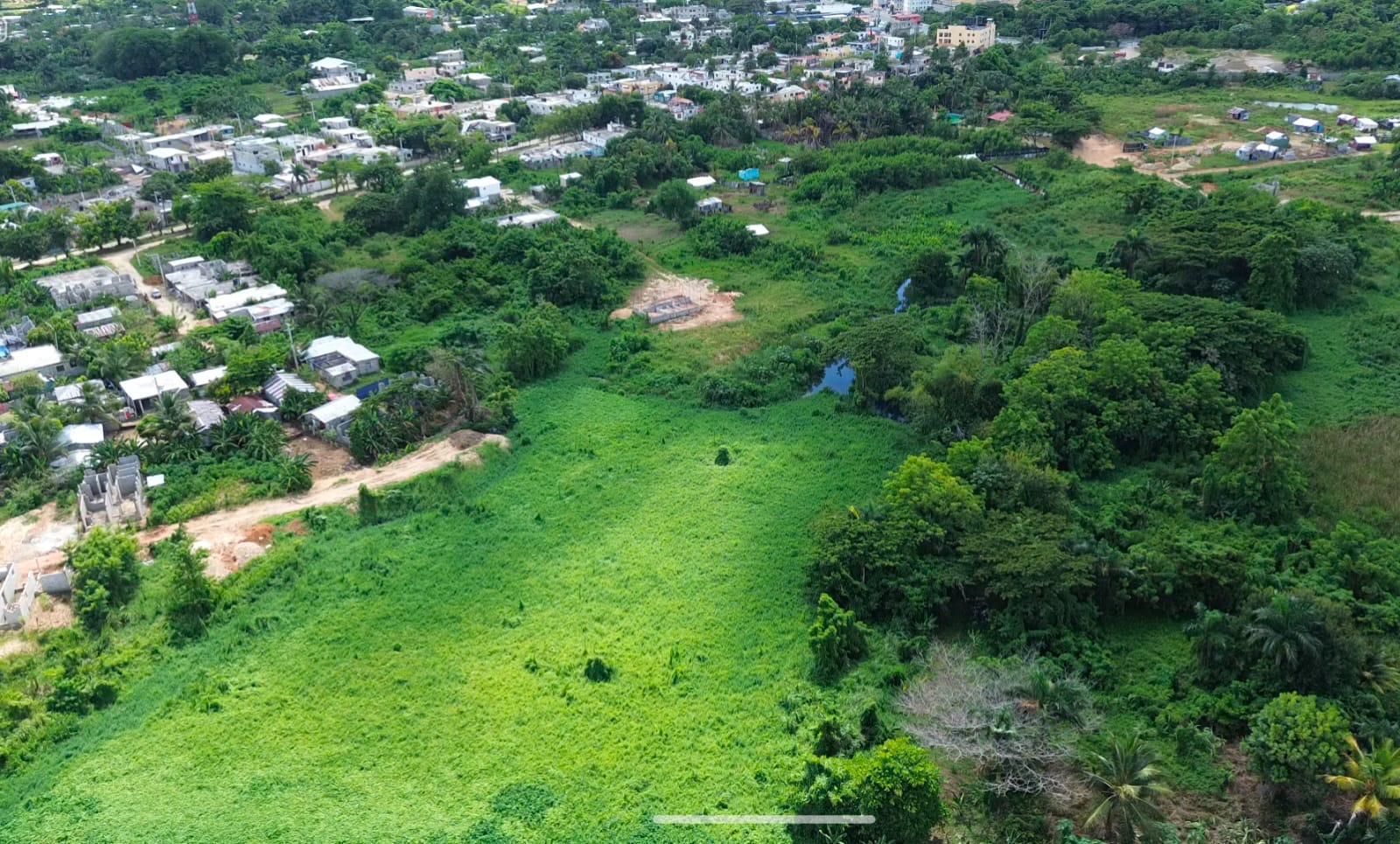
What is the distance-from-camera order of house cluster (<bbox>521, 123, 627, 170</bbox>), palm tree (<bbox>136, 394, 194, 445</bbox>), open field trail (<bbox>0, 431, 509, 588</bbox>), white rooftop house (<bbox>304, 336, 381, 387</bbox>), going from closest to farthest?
open field trail (<bbox>0, 431, 509, 588</bbox>)
palm tree (<bbox>136, 394, 194, 445</bbox>)
white rooftop house (<bbox>304, 336, 381, 387</bbox>)
house cluster (<bbox>521, 123, 627, 170</bbox>)

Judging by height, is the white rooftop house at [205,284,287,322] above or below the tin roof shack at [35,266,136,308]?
below

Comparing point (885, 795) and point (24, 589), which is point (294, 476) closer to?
point (24, 589)

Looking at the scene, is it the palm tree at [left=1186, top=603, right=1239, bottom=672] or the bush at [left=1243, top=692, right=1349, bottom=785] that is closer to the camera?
the bush at [left=1243, top=692, right=1349, bottom=785]

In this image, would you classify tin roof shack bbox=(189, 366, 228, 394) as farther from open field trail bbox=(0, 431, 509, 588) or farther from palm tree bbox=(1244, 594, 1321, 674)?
palm tree bbox=(1244, 594, 1321, 674)

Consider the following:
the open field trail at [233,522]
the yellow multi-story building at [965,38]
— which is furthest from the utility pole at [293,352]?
the yellow multi-story building at [965,38]

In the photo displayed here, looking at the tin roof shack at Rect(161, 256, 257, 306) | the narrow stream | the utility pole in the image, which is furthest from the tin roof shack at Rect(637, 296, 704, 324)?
the tin roof shack at Rect(161, 256, 257, 306)

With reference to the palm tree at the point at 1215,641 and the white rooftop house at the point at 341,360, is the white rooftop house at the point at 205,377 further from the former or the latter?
the palm tree at the point at 1215,641

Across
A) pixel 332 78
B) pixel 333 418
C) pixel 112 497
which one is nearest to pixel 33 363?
pixel 112 497

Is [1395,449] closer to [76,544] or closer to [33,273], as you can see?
[76,544]
